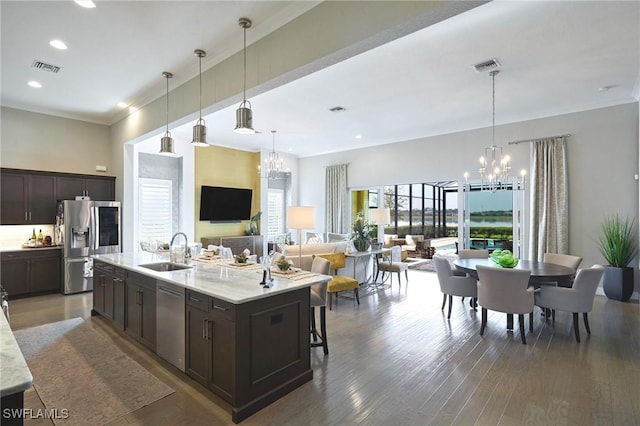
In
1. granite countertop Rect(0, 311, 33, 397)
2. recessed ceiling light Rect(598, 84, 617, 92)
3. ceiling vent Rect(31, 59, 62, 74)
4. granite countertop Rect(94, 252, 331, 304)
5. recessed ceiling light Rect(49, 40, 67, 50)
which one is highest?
recessed ceiling light Rect(598, 84, 617, 92)

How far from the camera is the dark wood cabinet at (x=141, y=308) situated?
3489 millimetres

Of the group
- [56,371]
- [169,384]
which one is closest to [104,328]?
[56,371]

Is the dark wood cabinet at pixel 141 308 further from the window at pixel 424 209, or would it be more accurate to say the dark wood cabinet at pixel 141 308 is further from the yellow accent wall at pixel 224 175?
the window at pixel 424 209

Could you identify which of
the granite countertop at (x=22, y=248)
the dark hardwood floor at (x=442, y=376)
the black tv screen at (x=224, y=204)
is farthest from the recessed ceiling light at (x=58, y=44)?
the black tv screen at (x=224, y=204)

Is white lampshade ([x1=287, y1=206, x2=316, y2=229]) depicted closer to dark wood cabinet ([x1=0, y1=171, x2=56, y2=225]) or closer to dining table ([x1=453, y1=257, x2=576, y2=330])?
dining table ([x1=453, y1=257, x2=576, y2=330])

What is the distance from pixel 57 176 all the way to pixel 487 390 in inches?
303

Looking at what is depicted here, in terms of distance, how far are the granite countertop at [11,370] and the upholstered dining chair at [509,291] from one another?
420cm

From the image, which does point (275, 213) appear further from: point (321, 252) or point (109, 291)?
point (109, 291)

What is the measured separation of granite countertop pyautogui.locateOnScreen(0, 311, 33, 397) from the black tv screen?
747 cm

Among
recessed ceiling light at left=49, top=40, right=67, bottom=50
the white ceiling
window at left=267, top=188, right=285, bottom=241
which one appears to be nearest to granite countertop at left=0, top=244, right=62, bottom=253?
the white ceiling

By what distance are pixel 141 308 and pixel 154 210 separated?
4929mm

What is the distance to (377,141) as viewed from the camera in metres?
8.96

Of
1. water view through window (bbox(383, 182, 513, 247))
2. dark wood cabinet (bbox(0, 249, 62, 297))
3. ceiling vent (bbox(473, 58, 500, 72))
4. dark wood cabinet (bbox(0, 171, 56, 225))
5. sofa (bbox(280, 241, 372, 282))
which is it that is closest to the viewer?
ceiling vent (bbox(473, 58, 500, 72))

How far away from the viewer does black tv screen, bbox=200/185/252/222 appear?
8797mm
